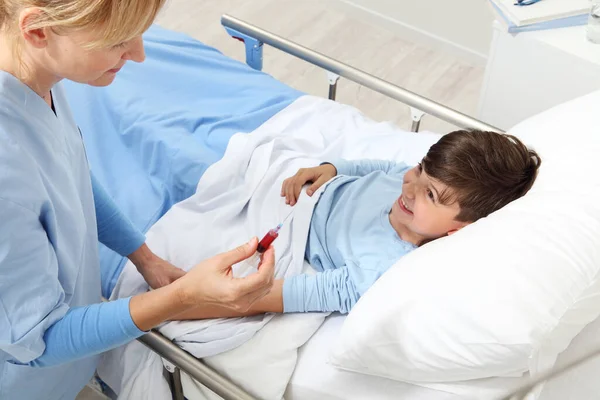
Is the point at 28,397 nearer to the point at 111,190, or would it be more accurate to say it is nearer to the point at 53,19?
the point at 111,190

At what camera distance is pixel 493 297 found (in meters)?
0.90

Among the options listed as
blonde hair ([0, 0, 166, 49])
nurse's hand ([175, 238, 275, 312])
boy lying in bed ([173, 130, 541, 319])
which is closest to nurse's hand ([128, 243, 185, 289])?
boy lying in bed ([173, 130, 541, 319])

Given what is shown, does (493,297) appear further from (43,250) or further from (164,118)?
(164,118)

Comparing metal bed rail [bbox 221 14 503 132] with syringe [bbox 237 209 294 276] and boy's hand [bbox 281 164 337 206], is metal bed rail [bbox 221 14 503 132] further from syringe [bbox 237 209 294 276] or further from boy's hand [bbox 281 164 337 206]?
syringe [bbox 237 209 294 276]

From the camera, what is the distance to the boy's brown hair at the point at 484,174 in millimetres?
1153

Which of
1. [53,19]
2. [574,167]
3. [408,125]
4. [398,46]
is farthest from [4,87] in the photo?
[398,46]

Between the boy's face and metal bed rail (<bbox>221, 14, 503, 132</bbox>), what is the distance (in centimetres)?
29

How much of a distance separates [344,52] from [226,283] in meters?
2.14

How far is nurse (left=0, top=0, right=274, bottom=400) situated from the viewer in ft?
2.50

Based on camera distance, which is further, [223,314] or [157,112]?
[157,112]

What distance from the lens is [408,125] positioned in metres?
2.49

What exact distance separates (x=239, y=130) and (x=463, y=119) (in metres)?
0.59

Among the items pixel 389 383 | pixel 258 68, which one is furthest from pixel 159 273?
pixel 258 68

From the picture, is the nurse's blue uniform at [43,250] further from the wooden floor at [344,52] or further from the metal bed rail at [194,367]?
the wooden floor at [344,52]
